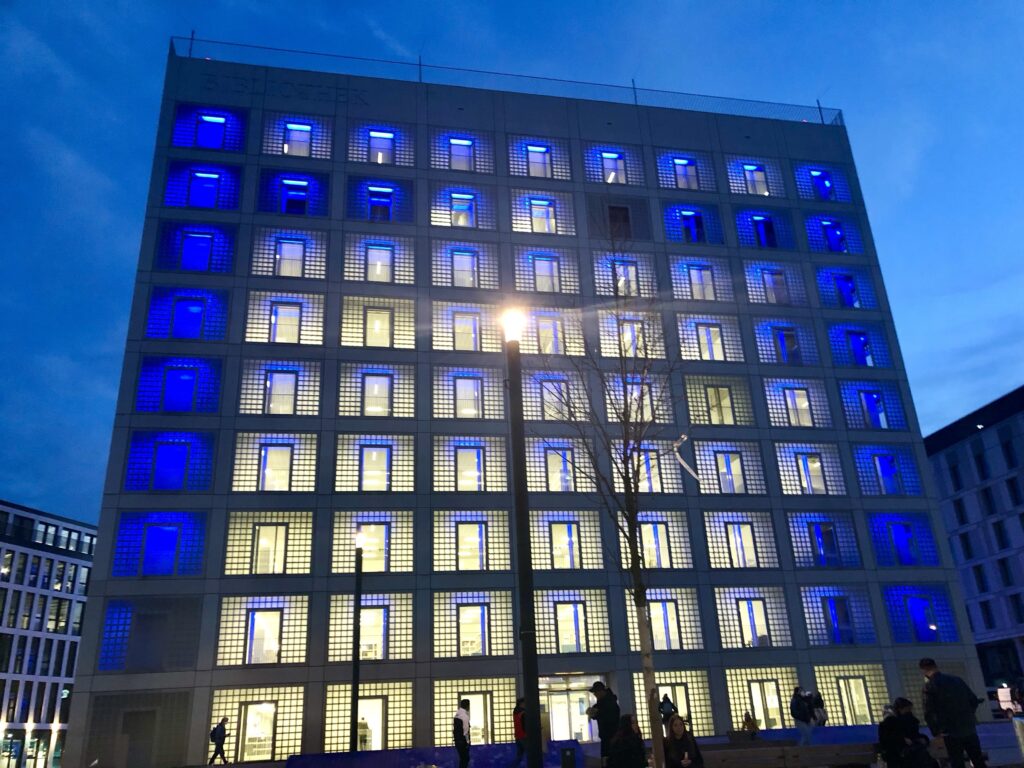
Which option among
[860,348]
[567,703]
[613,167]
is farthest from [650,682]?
[613,167]

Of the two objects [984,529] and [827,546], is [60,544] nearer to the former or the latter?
[827,546]

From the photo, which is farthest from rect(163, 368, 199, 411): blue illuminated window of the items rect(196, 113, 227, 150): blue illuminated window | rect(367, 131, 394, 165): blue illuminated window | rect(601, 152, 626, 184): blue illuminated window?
rect(601, 152, 626, 184): blue illuminated window

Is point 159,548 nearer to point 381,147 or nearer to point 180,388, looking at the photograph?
point 180,388

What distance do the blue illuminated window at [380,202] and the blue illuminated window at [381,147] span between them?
146cm

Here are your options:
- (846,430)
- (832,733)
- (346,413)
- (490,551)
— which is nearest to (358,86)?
(346,413)

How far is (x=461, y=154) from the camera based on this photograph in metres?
42.9

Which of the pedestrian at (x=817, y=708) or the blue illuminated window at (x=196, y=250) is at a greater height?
the blue illuminated window at (x=196, y=250)

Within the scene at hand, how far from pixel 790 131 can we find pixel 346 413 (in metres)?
31.9

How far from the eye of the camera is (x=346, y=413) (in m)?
36.5

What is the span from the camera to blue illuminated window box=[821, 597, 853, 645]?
37125 millimetres

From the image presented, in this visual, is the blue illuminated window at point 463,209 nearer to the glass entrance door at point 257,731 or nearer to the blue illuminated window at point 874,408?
the blue illuminated window at point 874,408

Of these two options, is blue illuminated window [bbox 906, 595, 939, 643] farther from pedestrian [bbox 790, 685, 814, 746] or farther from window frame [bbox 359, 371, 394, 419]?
window frame [bbox 359, 371, 394, 419]

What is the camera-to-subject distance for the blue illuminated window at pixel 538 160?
43500mm

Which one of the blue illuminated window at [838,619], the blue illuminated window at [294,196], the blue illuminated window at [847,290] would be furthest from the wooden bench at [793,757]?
the blue illuminated window at [847,290]
